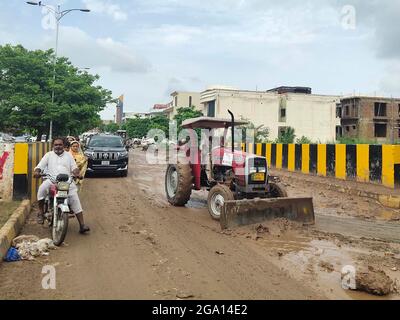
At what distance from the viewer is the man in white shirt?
714 cm

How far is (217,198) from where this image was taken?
8.49 meters

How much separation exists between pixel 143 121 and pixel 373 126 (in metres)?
42.4

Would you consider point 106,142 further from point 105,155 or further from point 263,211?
point 263,211

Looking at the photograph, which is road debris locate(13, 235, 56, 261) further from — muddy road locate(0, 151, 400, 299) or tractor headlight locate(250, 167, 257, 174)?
tractor headlight locate(250, 167, 257, 174)

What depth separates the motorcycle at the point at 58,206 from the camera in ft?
21.1

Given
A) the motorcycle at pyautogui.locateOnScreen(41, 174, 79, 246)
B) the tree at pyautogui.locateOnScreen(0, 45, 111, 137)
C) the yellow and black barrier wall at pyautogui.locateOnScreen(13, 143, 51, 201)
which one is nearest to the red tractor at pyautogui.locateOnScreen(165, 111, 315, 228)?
the motorcycle at pyautogui.locateOnScreen(41, 174, 79, 246)

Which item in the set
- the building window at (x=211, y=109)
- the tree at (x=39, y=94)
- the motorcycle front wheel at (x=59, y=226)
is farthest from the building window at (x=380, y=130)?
the motorcycle front wheel at (x=59, y=226)

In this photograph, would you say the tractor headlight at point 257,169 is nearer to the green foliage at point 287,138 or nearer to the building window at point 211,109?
the green foliage at point 287,138

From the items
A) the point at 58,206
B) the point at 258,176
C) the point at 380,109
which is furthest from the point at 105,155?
the point at 380,109

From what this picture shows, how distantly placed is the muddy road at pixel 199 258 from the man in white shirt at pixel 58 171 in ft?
1.22
